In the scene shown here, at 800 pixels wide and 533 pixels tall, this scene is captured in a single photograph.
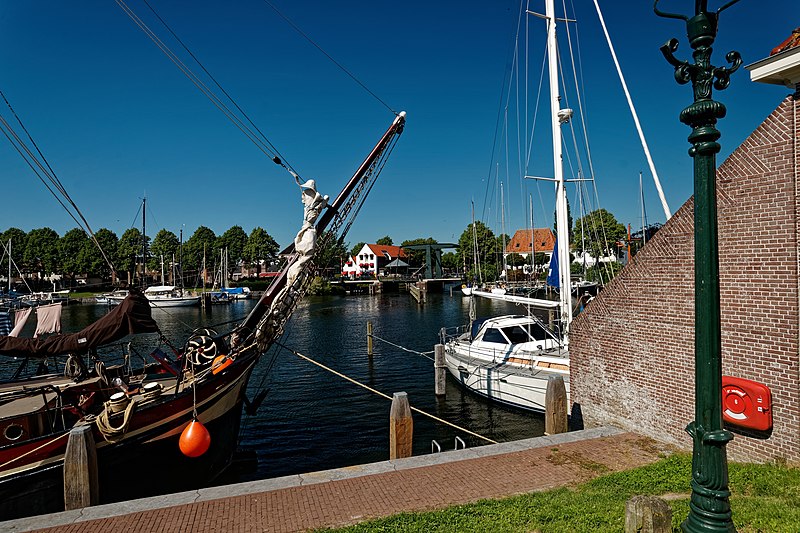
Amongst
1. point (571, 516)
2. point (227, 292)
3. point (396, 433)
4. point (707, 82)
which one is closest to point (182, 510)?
point (396, 433)

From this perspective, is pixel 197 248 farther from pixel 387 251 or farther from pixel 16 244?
pixel 387 251

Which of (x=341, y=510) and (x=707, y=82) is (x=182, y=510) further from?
(x=707, y=82)

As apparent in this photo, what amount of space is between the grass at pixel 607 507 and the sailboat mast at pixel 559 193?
32.5ft

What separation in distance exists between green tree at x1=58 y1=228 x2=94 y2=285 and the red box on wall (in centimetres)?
10658

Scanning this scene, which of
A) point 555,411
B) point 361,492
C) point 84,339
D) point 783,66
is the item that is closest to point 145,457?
point 84,339

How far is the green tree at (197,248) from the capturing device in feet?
355

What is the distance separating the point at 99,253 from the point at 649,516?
112 m

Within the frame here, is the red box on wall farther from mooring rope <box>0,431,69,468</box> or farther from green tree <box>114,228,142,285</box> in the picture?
green tree <box>114,228,142,285</box>

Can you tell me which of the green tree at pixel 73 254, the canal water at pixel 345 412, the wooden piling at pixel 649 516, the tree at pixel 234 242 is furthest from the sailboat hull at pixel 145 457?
the tree at pixel 234 242

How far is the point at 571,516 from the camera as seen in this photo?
6.47 meters

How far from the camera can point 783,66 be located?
7590mm

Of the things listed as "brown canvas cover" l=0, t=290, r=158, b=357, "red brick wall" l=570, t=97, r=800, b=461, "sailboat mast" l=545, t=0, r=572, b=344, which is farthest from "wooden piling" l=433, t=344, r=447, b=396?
"brown canvas cover" l=0, t=290, r=158, b=357

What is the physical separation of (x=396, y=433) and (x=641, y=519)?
18.9 ft

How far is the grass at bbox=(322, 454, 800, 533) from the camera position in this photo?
20.0ft
